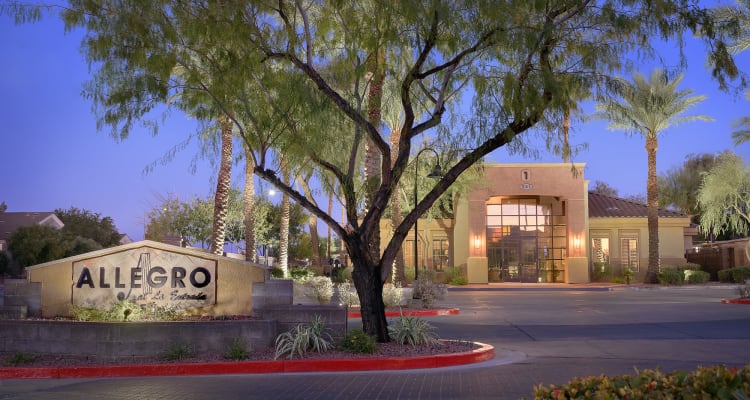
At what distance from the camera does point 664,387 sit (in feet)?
15.0

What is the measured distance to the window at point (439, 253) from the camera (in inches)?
2031

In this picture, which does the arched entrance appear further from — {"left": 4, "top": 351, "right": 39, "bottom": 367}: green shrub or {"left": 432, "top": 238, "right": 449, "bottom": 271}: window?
{"left": 4, "top": 351, "right": 39, "bottom": 367}: green shrub

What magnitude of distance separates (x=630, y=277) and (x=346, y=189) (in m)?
37.5

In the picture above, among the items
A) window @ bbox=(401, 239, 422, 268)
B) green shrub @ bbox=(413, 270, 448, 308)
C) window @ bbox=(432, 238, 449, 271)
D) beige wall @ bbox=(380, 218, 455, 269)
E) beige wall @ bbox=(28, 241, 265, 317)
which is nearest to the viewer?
beige wall @ bbox=(28, 241, 265, 317)

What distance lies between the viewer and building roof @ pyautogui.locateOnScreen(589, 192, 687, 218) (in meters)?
51.9

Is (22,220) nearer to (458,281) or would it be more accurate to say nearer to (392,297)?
(458,281)

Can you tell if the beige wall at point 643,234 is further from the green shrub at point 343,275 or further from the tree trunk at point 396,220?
the tree trunk at point 396,220

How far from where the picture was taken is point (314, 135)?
1542 cm

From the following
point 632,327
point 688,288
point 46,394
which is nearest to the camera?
point 46,394

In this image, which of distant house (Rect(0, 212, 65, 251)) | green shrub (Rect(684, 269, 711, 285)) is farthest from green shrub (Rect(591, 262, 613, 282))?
distant house (Rect(0, 212, 65, 251))

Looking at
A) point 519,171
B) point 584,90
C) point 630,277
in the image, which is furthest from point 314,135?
point 630,277

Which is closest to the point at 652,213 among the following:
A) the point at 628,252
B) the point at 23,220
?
the point at 628,252

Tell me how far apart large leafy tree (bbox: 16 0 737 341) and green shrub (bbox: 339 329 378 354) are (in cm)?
64

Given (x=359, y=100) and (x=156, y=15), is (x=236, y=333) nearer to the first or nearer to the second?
(x=359, y=100)
